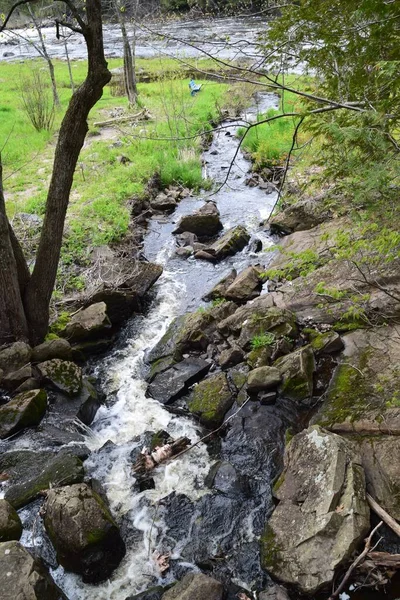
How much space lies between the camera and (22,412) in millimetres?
6105

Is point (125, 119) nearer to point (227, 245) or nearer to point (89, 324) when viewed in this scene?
point (227, 245)

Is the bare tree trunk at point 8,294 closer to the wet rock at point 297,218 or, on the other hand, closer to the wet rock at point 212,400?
the wet rock at point 212,400

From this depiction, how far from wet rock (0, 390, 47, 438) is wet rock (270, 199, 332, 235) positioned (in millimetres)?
7185

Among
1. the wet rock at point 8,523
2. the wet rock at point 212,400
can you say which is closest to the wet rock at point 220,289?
the wet rock at point 212,400

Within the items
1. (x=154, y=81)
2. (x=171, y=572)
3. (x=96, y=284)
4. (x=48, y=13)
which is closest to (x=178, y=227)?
(x=96, y=284)

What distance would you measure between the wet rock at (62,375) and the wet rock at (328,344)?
136 inches

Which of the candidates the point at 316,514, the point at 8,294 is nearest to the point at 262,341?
the point at 316,514

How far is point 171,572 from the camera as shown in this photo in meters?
4.59

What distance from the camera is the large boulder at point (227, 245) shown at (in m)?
11.0

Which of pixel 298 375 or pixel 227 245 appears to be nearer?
pixel 298 375

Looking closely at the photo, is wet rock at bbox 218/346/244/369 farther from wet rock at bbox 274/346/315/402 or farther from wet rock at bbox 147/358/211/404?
wet rock at bbox 274/346/315/402

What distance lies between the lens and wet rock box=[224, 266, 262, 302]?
8875 millimetres

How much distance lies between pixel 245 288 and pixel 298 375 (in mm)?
3001

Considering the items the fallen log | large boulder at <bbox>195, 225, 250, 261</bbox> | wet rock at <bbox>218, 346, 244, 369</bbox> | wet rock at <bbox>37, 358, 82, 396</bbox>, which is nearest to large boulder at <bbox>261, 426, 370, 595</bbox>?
wet rock at <bbox>218, 346, 244, 369</bbox>
